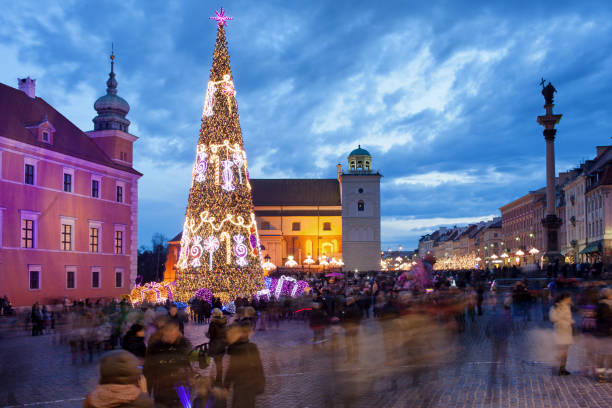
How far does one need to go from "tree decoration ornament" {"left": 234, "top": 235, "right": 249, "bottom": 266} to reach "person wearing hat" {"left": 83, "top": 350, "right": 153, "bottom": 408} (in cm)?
2155

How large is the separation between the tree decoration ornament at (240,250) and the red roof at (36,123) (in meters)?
13.3

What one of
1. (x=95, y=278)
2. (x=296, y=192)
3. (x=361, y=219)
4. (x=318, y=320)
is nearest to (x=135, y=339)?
(x=318, y=320)

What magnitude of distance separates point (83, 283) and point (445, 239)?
131542 millimetres

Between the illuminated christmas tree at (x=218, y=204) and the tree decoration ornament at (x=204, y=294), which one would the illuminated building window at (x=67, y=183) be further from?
the tree decoration ornament at (x=204, y=294)

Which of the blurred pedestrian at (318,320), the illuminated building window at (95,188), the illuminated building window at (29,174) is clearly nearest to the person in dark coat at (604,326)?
the blurred pedestrian at (318,320)

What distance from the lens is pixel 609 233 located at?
5522 centimetres

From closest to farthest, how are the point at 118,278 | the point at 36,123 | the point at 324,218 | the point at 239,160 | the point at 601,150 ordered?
the point at 239,160
the point at 36,123
the point at 118,278
the point at 601,150
the point at 324,218

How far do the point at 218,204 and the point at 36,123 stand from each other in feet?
45.1

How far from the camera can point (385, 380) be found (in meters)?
11.0

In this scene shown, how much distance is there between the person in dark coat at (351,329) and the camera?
1283cm

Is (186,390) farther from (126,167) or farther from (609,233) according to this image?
(609,233)

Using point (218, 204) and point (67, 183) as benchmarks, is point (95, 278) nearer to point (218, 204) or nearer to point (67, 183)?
point (67, 183)

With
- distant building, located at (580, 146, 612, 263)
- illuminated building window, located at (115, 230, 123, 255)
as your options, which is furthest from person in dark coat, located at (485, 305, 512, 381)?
distant building, located at (580, 146, 612, 263)

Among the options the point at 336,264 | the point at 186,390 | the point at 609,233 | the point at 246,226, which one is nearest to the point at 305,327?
the point at 246,226
